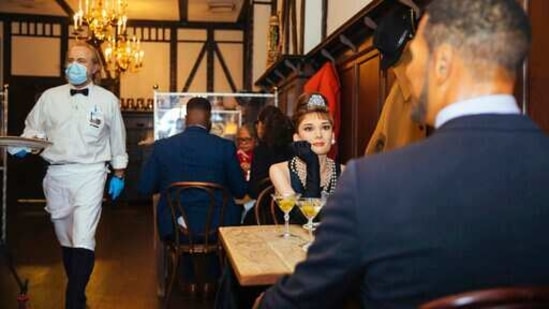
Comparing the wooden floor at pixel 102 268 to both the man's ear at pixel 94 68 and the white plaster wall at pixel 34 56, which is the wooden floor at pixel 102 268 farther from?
the white plaster wall at pixel 34 56

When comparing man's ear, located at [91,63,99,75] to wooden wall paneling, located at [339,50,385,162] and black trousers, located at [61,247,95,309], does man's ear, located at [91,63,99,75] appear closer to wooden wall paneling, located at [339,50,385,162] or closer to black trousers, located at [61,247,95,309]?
black trousers, located at [61,247,95,309]

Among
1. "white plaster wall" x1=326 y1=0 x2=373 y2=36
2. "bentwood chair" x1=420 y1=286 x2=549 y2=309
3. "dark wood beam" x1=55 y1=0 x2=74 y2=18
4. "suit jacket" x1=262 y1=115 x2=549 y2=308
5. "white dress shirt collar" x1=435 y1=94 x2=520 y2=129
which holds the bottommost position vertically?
"bentwood chair" x1=420 y1=286 x2=549 y2=309

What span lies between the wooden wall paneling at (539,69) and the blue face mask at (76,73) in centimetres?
236

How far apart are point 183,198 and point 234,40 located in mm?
8190

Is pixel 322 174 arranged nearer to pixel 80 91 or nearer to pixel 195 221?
pixel 195 221

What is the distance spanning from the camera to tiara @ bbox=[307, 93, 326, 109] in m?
2.92

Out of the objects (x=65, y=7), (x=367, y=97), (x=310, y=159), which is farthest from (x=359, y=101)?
(x=65, y=7)

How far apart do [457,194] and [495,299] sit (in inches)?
6.8

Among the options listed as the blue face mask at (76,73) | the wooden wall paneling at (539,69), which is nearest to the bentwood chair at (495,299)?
the wooden wall paneling at (539,69)

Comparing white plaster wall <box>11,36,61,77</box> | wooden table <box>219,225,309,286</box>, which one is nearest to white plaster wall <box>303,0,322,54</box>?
wooden table <box>219,225,309,286</box>

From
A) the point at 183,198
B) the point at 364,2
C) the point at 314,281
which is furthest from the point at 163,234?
the point at 314,281

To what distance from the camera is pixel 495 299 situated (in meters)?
0.96

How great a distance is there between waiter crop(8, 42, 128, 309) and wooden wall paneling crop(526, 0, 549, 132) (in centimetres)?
232

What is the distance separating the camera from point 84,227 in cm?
338
